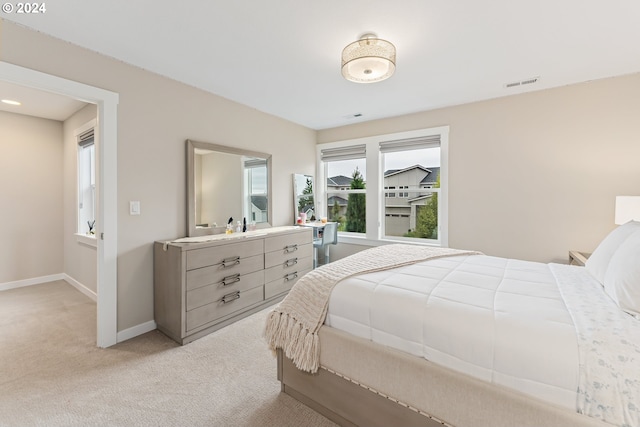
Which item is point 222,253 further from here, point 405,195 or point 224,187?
point 405,195

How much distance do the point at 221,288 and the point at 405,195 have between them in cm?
288

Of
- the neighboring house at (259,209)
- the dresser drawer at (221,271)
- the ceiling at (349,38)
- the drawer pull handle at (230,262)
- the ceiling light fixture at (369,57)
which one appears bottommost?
the dresser drawer at (221,271)

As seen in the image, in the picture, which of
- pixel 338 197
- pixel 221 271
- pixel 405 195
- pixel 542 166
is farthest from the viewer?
pixel 338 197

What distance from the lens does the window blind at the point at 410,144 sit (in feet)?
12.1

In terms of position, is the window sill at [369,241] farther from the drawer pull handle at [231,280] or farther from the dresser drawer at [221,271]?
the drawer pull handle at [231,280]

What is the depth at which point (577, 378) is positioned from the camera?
0.96 metres

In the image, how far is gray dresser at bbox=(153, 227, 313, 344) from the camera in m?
2.39

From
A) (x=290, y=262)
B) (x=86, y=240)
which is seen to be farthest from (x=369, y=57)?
(x=86, y=240)

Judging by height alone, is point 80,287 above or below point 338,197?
below

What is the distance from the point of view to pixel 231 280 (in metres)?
2.74

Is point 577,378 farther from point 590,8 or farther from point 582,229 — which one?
point 582,229

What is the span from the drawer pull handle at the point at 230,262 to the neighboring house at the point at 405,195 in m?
2.45

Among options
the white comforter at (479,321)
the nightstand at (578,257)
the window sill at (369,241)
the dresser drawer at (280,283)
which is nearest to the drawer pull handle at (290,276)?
the dresser drawer at (280,283)

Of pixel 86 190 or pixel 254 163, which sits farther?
pixel 86 190
